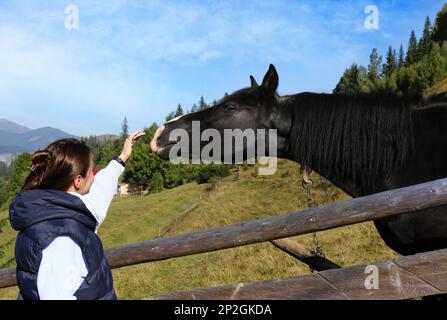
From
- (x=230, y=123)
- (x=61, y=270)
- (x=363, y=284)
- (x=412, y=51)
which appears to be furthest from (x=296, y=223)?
(x=412, y=51)

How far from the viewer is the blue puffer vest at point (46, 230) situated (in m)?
2.11

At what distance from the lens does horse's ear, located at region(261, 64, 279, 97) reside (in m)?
4.68

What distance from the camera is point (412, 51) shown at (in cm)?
9612

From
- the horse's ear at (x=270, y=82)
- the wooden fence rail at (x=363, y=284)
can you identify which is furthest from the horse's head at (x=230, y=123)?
the wooden fence rail at (x=363, y=284)

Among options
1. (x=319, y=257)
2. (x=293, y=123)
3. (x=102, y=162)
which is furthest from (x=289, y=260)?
(x=102, y=162)

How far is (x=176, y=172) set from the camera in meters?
73.5

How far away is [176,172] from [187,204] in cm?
2610

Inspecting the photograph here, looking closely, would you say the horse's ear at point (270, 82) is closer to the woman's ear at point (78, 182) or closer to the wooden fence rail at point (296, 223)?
the wooden fence rail at point (296, 223)

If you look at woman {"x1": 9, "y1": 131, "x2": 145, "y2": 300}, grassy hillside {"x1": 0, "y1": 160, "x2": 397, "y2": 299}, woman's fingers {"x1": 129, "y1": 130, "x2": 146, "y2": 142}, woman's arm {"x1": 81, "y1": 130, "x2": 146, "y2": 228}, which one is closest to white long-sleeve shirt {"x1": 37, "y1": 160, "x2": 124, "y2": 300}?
woman {"x1": 9, "y1": 131, "x2": 145, "y2": 300}

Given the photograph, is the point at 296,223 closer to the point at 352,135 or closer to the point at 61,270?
the point at 352,135

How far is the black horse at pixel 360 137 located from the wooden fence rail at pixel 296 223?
0.87m

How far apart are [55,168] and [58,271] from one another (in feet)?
1.84

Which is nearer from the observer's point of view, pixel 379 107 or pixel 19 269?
pixel 19 269

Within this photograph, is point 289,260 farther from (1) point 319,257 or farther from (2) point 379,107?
(2) point 379,107
